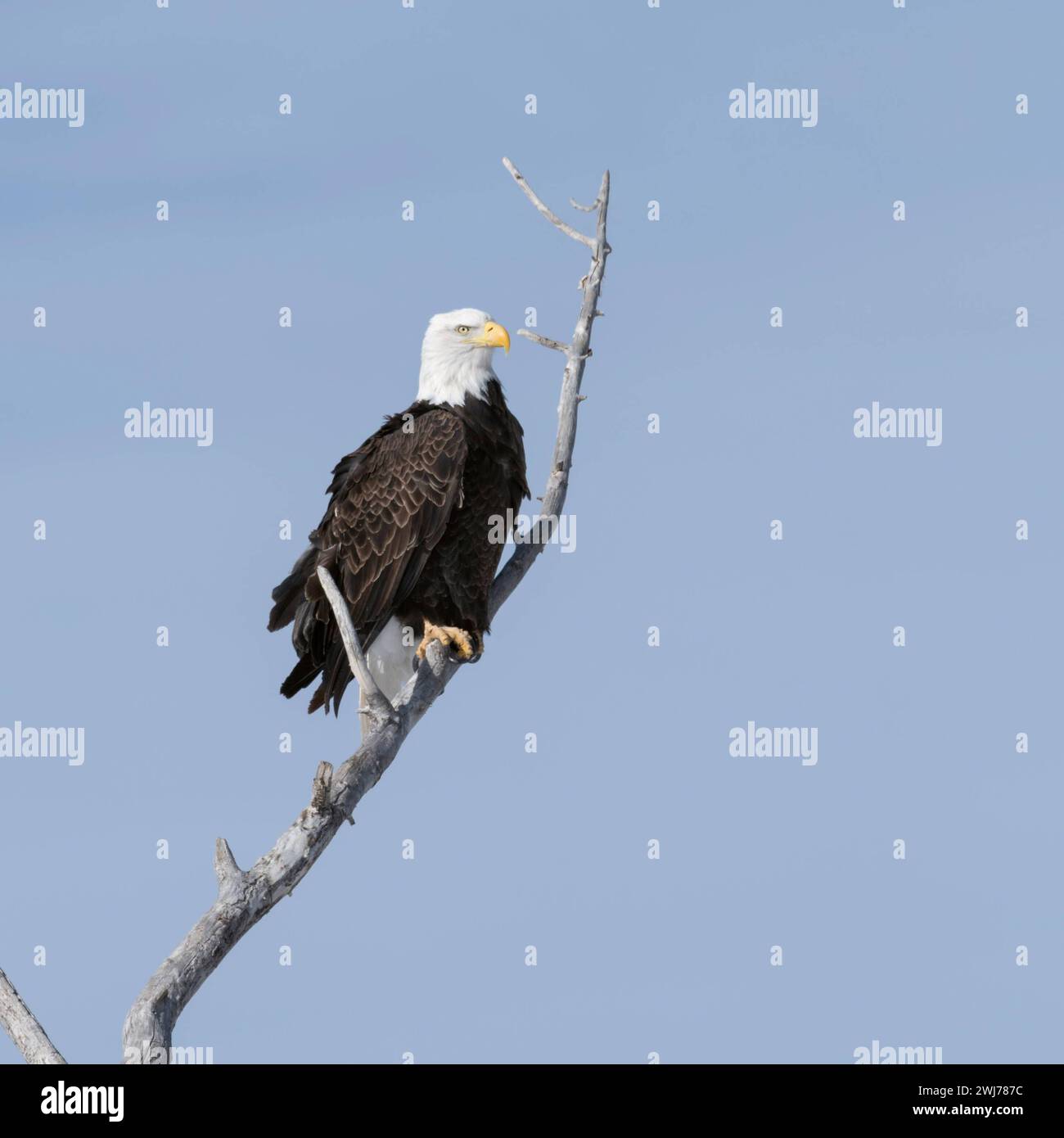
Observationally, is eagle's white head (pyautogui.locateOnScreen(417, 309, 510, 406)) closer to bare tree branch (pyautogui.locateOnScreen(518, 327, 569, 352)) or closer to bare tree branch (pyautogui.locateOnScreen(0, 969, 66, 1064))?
bare tree branch (pyautogui.locateOnScreen(518, 327, 569, 352))

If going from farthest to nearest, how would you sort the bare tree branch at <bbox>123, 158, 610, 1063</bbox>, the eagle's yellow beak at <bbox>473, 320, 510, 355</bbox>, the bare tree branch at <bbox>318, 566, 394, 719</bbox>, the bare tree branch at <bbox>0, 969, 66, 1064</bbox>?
the eagle's yellow beak at <bbox>473, 320, 510, 355</bbox> < the bare tree branch at <bbox>318, 566, 394, 719</bbox> < the bare tree branch at <bbox>0, 969, 66, 1064</bbox> < the bare tree branch at <bbox>123, 158, 610, 1063</bbox>

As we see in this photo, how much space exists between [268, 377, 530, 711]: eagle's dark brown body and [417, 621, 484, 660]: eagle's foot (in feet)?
0.43

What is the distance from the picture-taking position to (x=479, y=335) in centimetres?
1062

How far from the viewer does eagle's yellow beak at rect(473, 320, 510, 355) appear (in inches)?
415

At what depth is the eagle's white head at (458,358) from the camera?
10.6m

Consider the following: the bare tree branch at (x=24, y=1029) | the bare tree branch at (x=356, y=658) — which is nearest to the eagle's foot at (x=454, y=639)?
the bare tree branch at (x=356, y=658)

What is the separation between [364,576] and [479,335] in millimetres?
1803

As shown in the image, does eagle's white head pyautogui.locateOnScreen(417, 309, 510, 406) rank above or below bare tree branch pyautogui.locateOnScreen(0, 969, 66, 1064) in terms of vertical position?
above

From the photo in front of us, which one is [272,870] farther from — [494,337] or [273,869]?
[494,337]

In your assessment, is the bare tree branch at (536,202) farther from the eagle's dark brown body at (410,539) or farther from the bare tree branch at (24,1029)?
the bare tree branch at (24,1029)

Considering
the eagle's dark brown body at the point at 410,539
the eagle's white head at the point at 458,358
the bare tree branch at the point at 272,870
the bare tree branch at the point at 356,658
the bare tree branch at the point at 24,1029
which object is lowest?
the bare tree branch at the point at 24,1029

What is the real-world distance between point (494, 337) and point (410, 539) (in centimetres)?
151

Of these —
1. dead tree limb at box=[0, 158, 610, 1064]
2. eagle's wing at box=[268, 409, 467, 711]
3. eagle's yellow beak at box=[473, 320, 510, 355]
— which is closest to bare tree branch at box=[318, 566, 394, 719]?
dead tree limb at box=[0, 158, 610, 1064]
